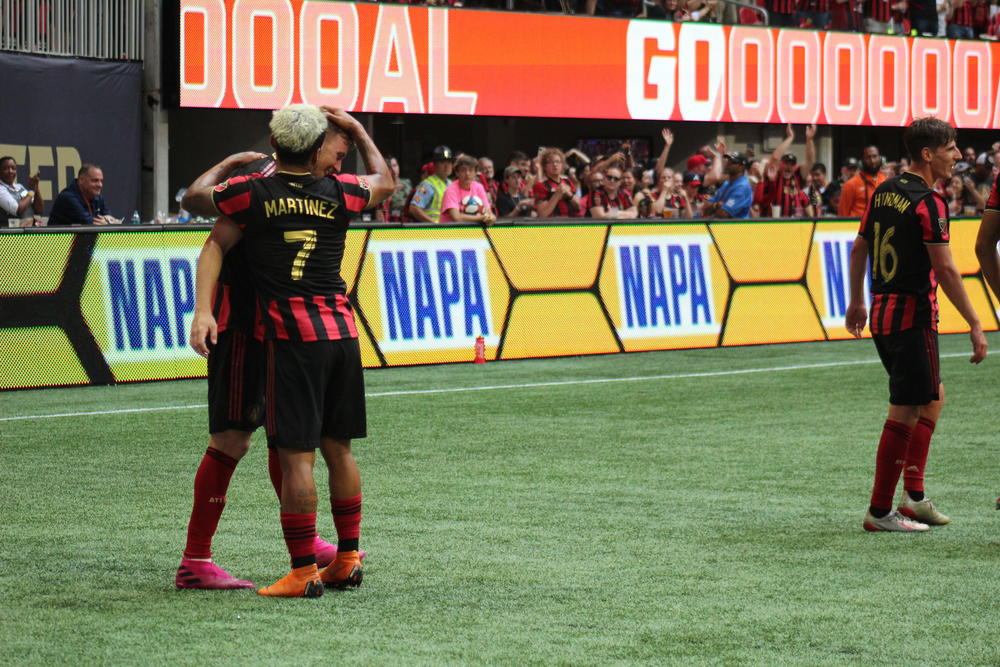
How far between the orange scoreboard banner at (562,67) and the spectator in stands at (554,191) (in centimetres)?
450

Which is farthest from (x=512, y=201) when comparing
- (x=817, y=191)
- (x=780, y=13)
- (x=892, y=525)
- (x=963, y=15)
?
(x=963, y=15)

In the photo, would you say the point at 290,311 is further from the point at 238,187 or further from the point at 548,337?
the point at 548,337

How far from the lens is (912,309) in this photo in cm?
741

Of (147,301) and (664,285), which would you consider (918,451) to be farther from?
(664,285)

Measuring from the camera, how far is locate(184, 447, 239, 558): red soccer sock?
6.08 meters

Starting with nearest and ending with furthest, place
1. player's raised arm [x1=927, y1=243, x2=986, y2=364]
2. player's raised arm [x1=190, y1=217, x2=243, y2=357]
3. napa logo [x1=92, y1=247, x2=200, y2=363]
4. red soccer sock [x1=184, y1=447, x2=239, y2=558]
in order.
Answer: player's raised arm [x1=190, y1=217, x2=243, y2=357], red soccer sock [x1=184, y1=447, x2=239, y2=558], player's raised arm [x1=927, y1=243, x2=986, y2=364], napa logo [x1=92, y1=247, x2=200, y2=363]

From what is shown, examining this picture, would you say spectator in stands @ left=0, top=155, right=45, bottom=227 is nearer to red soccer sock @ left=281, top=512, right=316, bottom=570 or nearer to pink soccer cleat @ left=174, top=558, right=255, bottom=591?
pink soccer cleat @ left=174, top=558, right=255, bottom=591

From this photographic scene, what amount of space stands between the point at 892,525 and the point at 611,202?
36.4ft

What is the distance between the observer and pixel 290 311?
5824 mm

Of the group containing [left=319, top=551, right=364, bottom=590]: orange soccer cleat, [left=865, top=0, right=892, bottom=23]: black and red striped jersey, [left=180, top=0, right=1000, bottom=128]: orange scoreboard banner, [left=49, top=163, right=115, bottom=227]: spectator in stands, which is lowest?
[left=319, top=551, right=364, bottom=590]: orange soccer cleat

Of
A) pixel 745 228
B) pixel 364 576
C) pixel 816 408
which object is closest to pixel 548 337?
pixel 745 228

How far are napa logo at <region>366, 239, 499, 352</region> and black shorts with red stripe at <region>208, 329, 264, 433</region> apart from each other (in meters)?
8.44

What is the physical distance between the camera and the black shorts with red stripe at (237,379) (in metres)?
6.03

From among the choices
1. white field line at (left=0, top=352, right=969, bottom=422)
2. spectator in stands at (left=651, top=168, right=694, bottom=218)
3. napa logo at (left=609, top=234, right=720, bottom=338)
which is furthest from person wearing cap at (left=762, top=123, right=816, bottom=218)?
white field line at (left=0, top=352, right=969, bottom=422)
